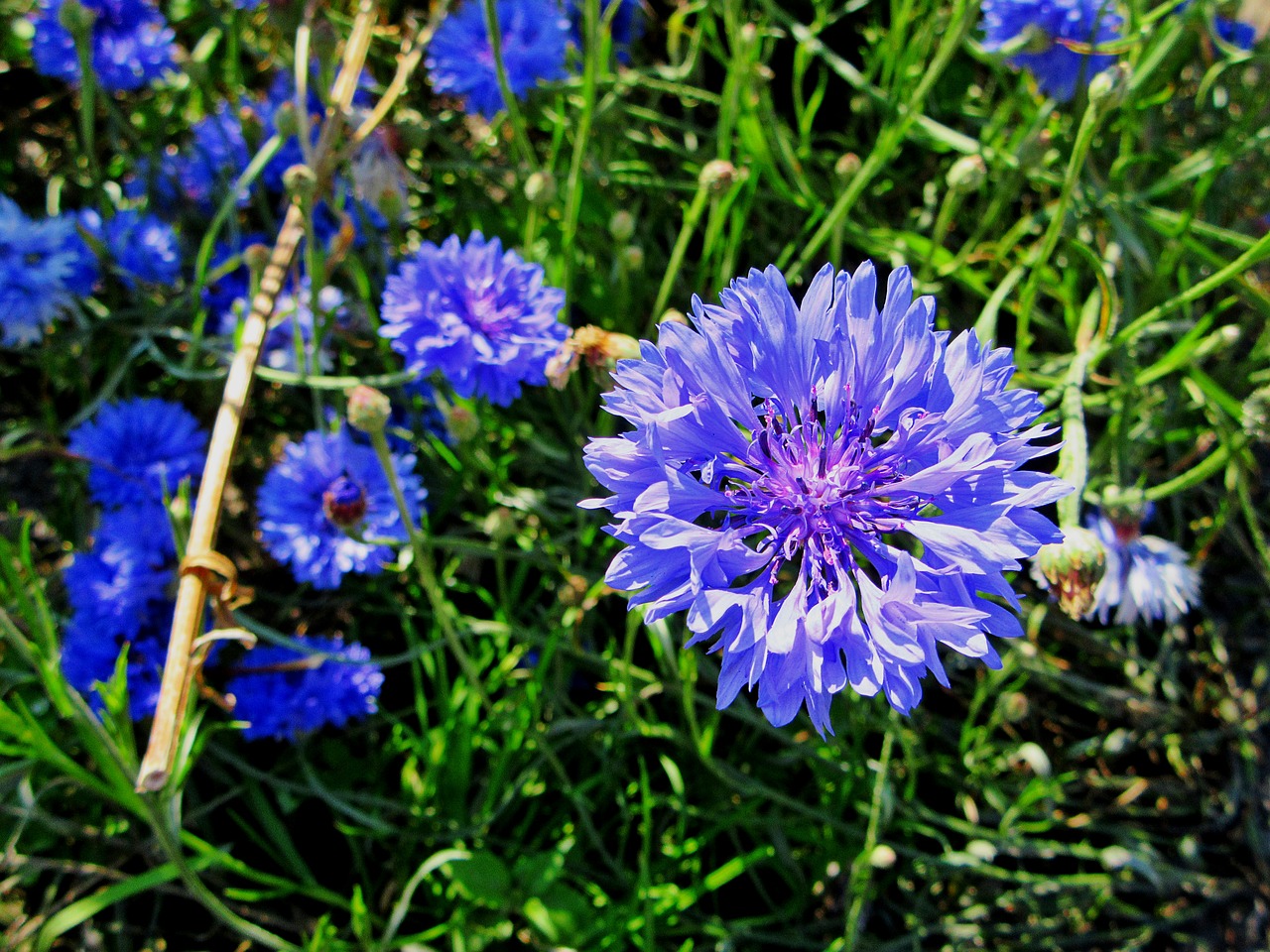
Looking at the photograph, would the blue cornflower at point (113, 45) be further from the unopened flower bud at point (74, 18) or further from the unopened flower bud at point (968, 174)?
the unopened flower bud at point (968, 174)

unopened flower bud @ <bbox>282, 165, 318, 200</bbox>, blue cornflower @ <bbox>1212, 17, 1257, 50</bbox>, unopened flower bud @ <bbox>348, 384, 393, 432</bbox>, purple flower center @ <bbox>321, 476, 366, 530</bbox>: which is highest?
blue cornflower @ <bbox>1212, 17, 1257, 50</bbox>

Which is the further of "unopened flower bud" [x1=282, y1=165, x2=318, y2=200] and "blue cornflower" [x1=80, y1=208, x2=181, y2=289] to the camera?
"blue cornflower" [x1=80, y1=208, x2=181, y2=289]

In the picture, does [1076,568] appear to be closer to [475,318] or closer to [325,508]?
[475,318]

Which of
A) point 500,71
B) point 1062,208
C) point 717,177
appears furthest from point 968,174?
point 500,71

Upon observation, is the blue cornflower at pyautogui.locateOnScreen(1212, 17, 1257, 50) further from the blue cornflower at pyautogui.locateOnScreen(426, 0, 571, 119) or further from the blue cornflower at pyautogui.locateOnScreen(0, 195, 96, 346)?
the blue cornflower at pyautogui.locateOnScreen(0, 195, 96, 346)

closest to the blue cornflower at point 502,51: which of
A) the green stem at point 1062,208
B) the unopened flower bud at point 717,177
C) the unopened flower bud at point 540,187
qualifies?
the unopened flower bud at point 540,187

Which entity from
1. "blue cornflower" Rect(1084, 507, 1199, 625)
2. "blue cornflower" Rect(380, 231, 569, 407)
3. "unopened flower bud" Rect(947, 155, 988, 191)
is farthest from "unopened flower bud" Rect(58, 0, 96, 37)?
"blue cornflower" Rect(1084, 507, 1199, 625)
